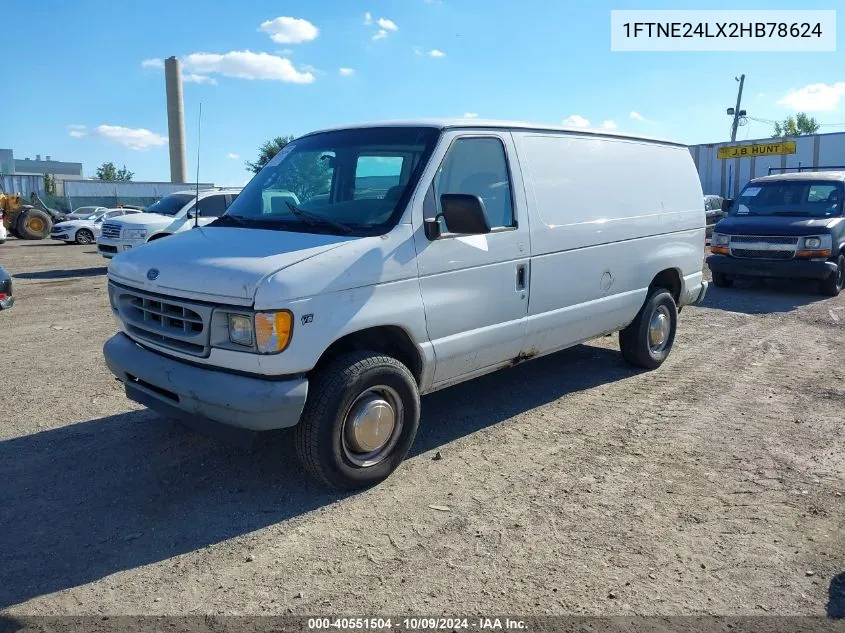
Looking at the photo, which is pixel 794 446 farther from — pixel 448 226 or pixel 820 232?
pixel 820 232

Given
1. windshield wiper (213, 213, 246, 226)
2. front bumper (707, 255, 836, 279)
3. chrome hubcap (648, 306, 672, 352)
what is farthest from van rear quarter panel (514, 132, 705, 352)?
front bumper (707, 255, 836, 279)

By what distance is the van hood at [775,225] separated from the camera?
11227 millimetres

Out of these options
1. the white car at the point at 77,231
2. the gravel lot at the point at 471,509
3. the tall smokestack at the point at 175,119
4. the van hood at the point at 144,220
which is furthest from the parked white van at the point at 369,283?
the tall smokestack at the point at 175,119

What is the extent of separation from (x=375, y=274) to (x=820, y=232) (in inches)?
387

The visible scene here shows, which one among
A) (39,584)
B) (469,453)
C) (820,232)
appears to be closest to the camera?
(39,584)

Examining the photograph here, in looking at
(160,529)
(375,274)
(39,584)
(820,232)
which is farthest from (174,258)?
(820,232)

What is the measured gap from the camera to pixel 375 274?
4.01 m

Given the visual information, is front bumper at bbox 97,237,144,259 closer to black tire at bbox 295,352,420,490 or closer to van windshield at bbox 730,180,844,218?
van windshield at bbox 730,180,844,218

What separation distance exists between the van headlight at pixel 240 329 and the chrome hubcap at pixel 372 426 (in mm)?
742

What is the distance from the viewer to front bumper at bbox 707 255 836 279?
436 inches

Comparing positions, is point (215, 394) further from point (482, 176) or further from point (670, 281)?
point (670, 281)

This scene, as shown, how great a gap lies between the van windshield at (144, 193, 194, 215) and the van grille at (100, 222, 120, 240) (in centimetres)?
108

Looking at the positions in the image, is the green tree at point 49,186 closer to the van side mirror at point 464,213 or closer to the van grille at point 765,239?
the van grille at point 765,239

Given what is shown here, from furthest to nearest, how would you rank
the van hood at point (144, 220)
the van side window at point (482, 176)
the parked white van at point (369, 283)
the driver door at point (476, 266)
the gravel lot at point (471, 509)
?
1. the van hood at point (144, 220)
2. the van side window at point (482, 176)
3. the driver door at point (476, 266)
4. the parked white van at point (369, 283)
5. the gravel lot at point (471, 509)
